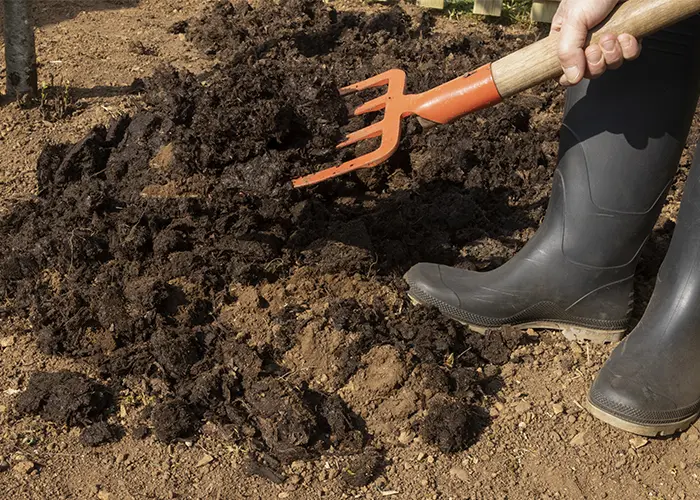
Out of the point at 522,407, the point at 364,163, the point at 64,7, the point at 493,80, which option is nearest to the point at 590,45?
the point at 493,80

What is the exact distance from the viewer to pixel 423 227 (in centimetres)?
349

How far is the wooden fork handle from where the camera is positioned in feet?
7.55

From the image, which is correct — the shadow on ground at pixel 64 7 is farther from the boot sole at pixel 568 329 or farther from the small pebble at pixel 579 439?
the small pebble at pixel 579 439

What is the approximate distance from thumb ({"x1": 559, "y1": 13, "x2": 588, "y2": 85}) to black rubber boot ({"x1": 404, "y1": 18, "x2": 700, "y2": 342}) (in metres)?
0.37

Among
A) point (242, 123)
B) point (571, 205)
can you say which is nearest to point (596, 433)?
point (571, 205)

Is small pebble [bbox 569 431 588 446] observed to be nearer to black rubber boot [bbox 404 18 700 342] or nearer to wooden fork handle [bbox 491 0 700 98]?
black rubber boot [bbox 404 18 700 342]

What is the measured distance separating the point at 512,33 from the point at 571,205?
296 cm

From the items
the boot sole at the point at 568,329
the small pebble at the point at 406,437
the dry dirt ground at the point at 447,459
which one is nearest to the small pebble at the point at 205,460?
the dry dirt ground at the point at 447,459

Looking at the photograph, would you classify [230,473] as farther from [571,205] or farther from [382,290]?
[571,205]

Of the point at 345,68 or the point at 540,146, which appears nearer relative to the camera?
the point at 540,146

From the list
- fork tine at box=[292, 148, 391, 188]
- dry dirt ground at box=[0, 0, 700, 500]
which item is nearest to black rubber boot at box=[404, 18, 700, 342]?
dry dirt ground at box=[0, 0, 700, 500]

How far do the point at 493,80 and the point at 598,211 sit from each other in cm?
63

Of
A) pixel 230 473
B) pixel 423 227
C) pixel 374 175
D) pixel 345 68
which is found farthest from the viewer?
pixel 345 68

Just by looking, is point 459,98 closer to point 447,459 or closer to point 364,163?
point 364,163
